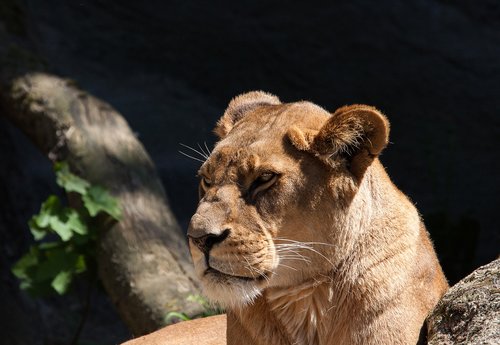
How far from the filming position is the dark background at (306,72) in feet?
30.6

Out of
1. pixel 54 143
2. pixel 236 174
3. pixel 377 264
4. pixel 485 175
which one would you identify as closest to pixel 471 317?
pixel 377 264

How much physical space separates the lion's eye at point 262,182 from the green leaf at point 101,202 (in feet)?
10.3

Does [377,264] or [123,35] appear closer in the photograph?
[377,264]

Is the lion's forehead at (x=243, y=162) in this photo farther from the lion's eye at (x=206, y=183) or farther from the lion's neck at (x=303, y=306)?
the lion's neck at (x=303, y=306)

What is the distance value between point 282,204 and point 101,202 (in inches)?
128

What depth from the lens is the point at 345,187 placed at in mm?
3705

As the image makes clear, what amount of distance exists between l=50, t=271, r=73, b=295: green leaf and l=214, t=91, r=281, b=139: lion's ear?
9.18ft

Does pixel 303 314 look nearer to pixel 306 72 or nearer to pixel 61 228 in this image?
pixel 61 228

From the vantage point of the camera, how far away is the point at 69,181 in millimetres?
6789

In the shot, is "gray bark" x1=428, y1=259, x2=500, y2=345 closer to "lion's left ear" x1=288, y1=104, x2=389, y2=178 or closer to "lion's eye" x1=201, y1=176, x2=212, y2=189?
"lion's left ear" x1=288, y1=104, x2=389, y2=178

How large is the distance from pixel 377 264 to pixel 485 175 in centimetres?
563

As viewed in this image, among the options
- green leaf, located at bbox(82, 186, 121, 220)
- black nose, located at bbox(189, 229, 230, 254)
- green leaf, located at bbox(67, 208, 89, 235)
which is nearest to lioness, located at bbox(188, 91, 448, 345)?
black nose, located at bbox(189, 229, 230, 254)

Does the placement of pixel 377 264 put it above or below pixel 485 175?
above

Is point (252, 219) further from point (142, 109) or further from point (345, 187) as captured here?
point (142, 109)
